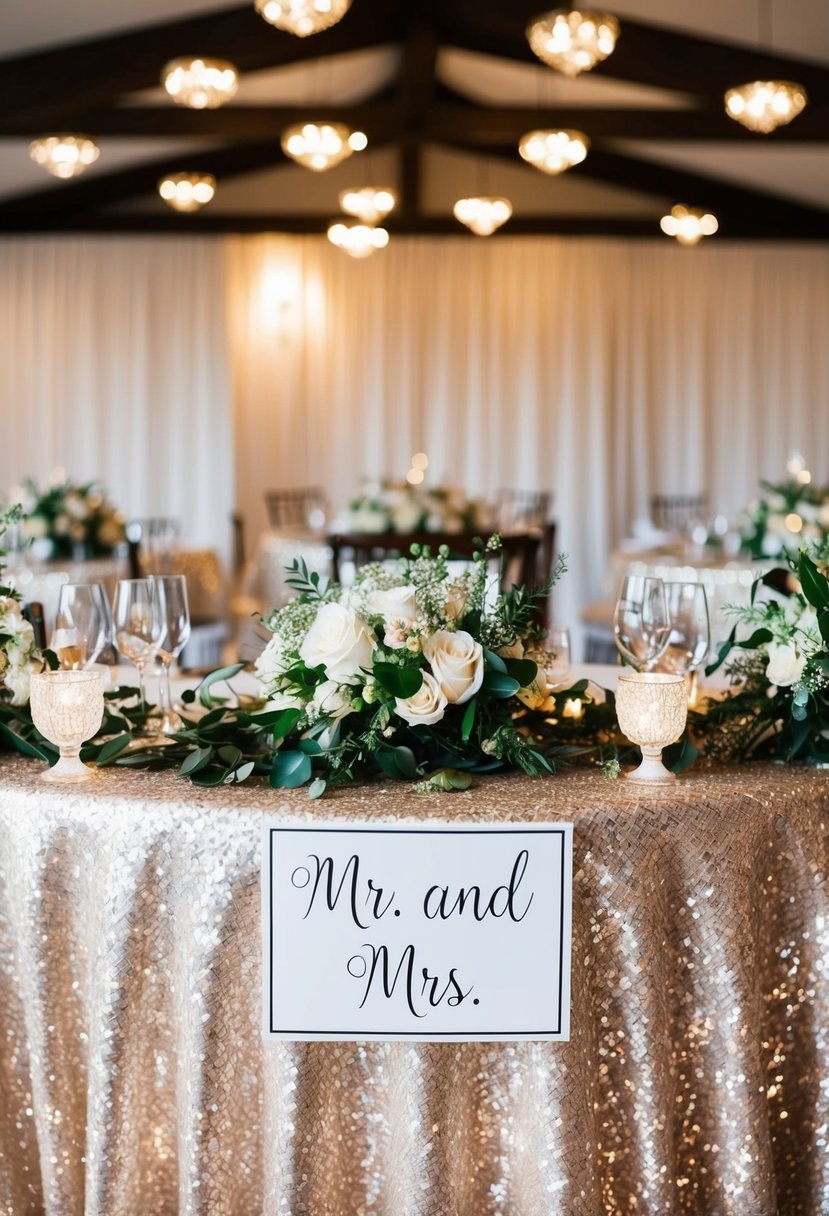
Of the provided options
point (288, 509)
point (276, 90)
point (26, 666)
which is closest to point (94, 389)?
point (288, 509)

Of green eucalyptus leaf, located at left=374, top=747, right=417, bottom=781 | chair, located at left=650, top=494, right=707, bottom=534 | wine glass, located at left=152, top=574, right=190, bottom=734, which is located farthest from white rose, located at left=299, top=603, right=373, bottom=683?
chair, located at left=650, top=494, right=707, bottom=534

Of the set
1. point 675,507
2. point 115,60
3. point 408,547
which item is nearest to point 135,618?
point 408,547

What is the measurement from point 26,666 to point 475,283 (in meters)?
9.41

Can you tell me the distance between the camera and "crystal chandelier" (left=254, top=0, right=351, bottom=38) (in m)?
4.62

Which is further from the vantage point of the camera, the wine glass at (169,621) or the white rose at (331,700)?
the wine glass at (169,621)

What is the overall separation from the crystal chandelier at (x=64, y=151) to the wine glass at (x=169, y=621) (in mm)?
5028

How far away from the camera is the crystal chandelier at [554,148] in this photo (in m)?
6.55

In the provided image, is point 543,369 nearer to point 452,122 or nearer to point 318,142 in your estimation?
point 452,122

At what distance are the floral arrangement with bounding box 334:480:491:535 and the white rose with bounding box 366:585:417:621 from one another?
453cm

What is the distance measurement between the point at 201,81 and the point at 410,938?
474cm

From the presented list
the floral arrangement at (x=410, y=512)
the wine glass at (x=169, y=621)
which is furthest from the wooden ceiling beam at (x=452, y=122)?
the wine glass at (x=169, y=621)

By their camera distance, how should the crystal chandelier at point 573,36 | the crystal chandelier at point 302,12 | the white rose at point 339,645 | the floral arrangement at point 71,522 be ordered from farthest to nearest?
the floral arrangement at point 71,522 < the crystal chandelier at point 573,36 < the crystal chandelier at point 302,12 < the white rose at point 339,645

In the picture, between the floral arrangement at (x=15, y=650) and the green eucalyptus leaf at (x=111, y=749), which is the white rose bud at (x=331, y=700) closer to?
the green eucalyptus leaf at (x=111, y=749)

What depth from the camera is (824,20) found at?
22.6 feet
